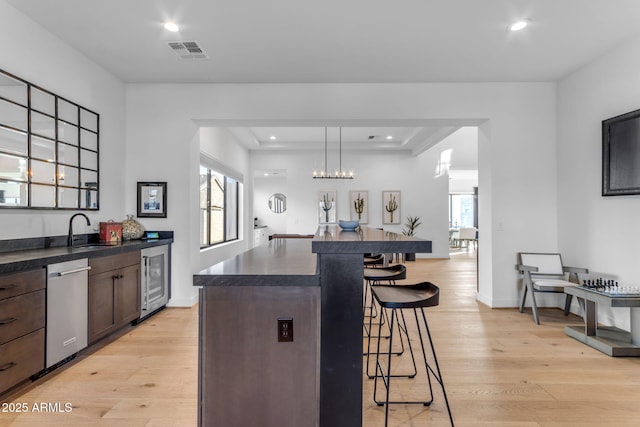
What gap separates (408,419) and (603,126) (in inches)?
144

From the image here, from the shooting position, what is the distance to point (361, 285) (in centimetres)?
176

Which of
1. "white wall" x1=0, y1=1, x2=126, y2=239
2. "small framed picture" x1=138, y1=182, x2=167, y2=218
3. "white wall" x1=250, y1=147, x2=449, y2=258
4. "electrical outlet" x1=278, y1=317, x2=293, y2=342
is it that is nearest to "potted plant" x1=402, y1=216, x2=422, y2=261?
"white wall" x1=250, y1=147, x2=449, y2=258

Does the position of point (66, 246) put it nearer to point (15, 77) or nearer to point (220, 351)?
point (15, 77)

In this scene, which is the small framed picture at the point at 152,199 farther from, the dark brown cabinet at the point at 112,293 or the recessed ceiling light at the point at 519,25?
the recessed ceiling light at the point at 519,25

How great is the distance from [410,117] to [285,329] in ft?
12.2

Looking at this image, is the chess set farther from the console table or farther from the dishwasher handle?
the dishwasher handle

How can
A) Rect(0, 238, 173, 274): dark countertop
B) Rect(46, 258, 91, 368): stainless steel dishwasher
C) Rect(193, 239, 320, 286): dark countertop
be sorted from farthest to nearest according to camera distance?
Rect(46, 258, 91, 368): stainless steel dishwasher → Rect(0, 238, 173, 274): dark countertop → Rect(193, 239, 320, 286): dark countertop

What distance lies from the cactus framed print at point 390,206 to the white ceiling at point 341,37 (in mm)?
4920

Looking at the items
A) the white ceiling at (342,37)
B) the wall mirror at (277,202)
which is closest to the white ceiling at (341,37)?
the white ceiling at (342,37)

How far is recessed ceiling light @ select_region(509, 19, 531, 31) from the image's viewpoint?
3.12 metres

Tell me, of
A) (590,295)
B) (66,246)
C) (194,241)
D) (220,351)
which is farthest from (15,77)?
(590,295)

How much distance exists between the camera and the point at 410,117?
4.57 meters

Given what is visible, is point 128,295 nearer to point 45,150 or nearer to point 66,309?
point 66,309

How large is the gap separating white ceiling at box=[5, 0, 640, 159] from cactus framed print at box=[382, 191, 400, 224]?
492cm
